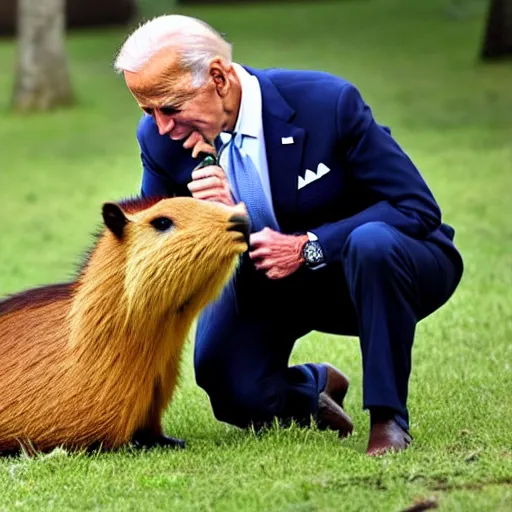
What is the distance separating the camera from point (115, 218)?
4.98 metres

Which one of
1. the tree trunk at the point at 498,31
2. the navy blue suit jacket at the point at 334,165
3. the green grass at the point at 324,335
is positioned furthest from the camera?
the tree trunk at the point at 498,31

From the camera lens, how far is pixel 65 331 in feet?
17.2

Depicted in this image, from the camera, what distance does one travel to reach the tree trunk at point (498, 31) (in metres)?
19.0

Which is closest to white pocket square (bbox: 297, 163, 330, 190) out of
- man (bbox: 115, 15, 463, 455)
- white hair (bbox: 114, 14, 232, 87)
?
man (bbox: 115, 15, 463, 455)

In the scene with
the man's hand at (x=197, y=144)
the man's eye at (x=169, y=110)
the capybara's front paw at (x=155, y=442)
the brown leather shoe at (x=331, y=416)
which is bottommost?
the brown leather shoe at (x=331, y=416)

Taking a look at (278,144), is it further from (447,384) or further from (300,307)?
(447,384)

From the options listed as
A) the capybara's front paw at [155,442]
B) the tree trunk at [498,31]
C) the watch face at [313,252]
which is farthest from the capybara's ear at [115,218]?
the tree trunk at [498,31]

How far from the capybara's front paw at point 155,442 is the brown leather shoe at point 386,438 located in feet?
2.63

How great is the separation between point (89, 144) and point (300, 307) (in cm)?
1148

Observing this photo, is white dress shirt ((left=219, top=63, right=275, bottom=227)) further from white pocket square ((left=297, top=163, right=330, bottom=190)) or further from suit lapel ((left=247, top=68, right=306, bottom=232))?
white pocket square ((left=297, top=163, right=330, bottom=190))

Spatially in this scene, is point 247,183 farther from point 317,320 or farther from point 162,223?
point 317,320

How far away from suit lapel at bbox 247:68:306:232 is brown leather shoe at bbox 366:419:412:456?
2.85 feet

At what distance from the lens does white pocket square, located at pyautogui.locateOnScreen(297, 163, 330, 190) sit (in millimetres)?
5090

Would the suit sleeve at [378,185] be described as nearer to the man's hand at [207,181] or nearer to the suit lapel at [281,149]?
the suit lapel at [281,149]
